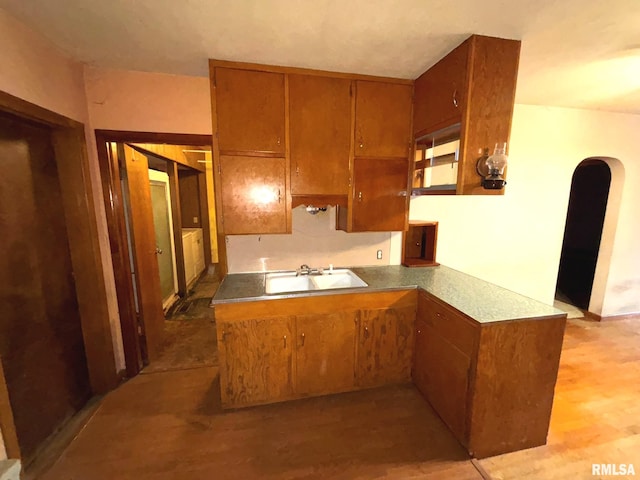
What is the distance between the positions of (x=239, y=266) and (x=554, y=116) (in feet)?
11.5

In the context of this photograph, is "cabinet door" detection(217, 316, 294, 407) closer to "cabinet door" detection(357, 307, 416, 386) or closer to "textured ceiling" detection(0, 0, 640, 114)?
"cabinet door" detection(357, 307, 416, 386)

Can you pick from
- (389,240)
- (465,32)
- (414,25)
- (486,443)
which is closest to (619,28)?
(465,32)

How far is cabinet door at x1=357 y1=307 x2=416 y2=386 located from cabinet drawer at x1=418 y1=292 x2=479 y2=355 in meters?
0.14

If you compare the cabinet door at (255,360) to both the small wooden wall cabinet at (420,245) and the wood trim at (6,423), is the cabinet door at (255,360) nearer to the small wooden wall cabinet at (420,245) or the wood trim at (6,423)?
the wood trim at (6,423)

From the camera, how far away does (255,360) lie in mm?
1921

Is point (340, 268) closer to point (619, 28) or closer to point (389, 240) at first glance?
point (389, 240)

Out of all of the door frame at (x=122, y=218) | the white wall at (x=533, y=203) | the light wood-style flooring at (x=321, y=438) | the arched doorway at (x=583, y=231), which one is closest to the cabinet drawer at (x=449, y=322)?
the light wood-style flooring at (x=321, y=438)

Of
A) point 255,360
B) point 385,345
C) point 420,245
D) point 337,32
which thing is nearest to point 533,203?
point 420,245

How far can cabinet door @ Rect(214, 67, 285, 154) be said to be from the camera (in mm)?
1858

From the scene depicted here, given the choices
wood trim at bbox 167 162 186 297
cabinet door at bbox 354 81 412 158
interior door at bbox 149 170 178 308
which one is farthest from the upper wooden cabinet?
wood trim at bbox 167 162 186 297

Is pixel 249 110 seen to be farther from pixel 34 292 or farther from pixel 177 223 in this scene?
pixel 177 223

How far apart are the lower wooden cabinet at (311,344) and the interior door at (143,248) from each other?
106cm

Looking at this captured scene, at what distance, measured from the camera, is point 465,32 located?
4.99ft

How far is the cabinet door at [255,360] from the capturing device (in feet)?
6.14
